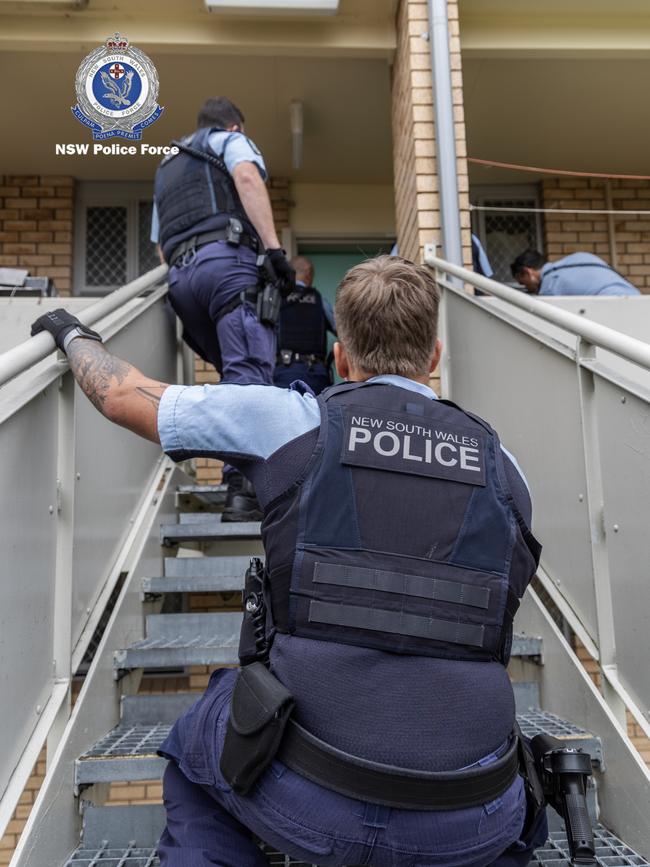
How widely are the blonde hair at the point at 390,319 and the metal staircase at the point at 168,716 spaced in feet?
3.56

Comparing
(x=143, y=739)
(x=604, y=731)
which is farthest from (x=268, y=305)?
(x=604, y=731)

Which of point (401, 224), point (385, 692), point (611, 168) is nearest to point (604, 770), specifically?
point (385, 692)

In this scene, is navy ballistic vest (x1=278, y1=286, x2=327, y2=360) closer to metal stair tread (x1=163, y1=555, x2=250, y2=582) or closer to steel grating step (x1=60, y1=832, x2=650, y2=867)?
metal stair tread (x1=163, y1=555, x2=250, y2=582)

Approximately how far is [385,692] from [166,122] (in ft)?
16.6

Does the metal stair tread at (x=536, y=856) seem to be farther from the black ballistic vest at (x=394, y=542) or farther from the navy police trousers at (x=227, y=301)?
the navy police trousers at (x=227, y=301)

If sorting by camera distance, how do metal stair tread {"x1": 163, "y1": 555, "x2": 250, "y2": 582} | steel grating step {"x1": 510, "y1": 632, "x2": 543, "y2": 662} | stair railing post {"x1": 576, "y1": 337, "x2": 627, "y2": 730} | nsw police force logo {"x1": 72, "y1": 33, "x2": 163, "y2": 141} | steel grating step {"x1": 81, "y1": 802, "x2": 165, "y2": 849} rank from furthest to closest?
nsw police force logo {"x1": 72, "y1": 33, "x2": 163, "y2": 141} → metal stair tread {"x1": 163, "y1": 555, "x2": 250, "y2": 582} → steel grating step {"x1": 510, "y1": 632, "x2": 543, "y2": 662} → stair railing post {"x1": 576, "y1": 337, "x2": 627, "y2": 730} → steel grating step {"x1": 81, "y1": 802, "x2": 165, "y2": 849}

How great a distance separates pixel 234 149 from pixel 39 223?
3.10 meters

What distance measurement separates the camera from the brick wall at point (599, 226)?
6.27 metres

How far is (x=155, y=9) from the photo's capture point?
14.6ft

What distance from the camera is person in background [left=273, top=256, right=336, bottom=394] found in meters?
5.20

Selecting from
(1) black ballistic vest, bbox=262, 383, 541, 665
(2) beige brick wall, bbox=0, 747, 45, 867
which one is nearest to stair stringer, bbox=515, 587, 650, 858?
(1) black ballistic vest, bbox=262, 383, 541, 665

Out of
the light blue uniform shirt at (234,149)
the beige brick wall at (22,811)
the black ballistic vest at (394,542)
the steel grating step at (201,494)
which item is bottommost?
the beige brick wall at (22,811)

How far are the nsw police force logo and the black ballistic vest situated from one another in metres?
3.91

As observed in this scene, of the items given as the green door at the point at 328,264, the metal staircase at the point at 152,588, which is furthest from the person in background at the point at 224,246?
the green door at the point at 328,264
